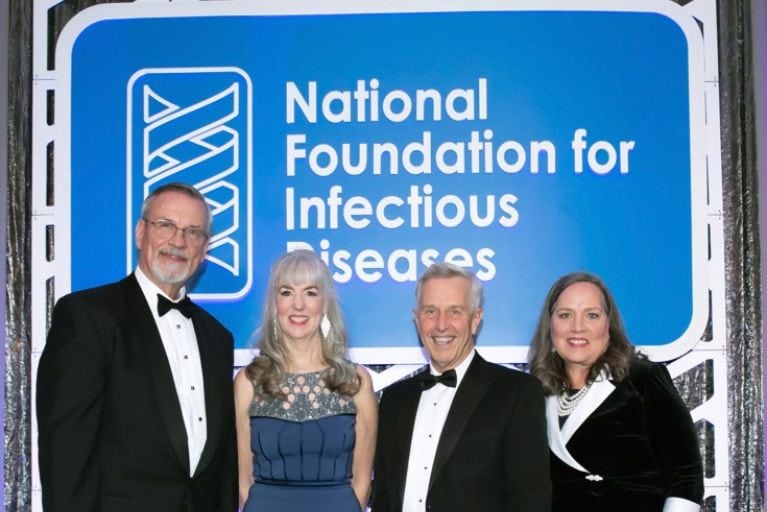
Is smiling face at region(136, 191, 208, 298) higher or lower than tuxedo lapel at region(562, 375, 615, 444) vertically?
higher

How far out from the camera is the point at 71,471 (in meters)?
2.75

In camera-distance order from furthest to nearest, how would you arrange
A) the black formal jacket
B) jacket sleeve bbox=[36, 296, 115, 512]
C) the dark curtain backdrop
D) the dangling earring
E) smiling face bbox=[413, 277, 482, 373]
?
the dark curtain backdrop < the dangling earring < smiling face bbox=[413, 277, 482, 373] < the black formal jacket < jacket sleeve bbox=[36, 296, 115, 512]

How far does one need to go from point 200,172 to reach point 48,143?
74 centimetres

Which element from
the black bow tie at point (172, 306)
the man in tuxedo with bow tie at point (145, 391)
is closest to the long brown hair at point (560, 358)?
the man in tuxedo with bow tie at point (145, 391)

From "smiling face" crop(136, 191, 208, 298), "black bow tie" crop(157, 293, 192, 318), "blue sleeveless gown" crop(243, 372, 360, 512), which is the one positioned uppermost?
"smiling face" crop(136, 191, 208, 298)

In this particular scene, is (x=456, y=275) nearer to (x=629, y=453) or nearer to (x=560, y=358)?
(x=560, y=358)

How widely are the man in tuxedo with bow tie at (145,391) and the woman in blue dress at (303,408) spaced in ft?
0.36

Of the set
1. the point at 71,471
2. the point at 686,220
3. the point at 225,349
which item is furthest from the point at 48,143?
the point at 686,220

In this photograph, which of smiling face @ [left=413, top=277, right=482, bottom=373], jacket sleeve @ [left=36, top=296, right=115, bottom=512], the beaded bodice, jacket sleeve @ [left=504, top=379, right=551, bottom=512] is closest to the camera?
jacket sleeve @ [left=36, top=296, right=115, bottom=512]

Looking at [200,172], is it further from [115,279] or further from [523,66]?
[523,66]

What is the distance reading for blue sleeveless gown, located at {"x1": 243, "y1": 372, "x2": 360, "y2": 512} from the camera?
10.6 feet

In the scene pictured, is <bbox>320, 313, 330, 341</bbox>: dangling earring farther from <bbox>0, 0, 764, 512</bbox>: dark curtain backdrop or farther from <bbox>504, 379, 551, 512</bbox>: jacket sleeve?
<bbox>0, 0, 764, 512</bbox>: dark curtain backdrop

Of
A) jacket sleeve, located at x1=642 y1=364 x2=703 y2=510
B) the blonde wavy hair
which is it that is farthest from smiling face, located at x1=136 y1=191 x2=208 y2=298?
jacket sleeve, located at x1=642 y1=364 x2=703 y2=510

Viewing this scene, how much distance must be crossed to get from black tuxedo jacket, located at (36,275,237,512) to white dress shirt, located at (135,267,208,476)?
3 centimetres
